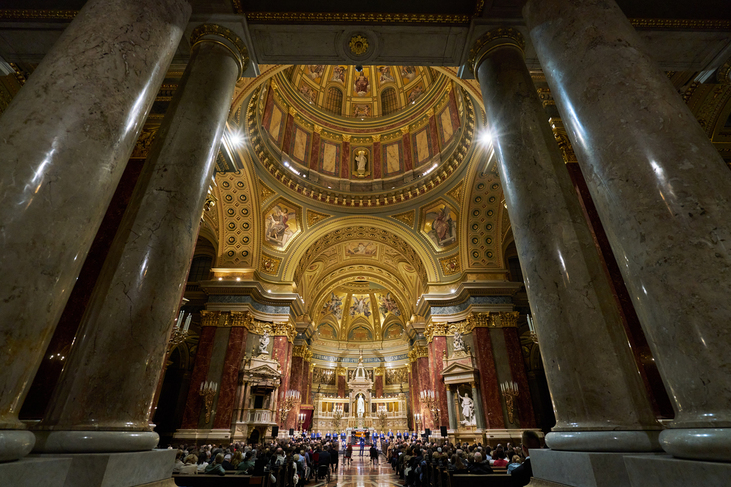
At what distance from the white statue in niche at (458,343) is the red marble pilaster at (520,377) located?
1688 millimetres

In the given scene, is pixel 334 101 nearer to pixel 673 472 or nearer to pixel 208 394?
pixel 208 394

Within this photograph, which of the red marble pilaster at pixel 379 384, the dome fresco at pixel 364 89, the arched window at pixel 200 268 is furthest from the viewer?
the red marble pilaster at pixel 379 384

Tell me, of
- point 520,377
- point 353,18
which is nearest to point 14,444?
point 353,18

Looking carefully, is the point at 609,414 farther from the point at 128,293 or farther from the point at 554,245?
the point at 128,293

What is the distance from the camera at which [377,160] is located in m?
17.4

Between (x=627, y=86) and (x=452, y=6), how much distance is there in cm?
286

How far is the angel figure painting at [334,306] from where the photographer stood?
26189 mm

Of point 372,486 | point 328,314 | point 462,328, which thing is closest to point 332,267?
point 328,314

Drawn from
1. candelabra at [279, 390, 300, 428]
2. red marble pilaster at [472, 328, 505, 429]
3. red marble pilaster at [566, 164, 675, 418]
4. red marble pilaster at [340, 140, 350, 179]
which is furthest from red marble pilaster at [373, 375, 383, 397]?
red marble pilaster at [566, 164, 675, 418]


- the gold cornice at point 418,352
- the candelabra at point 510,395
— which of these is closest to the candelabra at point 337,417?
the gold cornice at point 418,352

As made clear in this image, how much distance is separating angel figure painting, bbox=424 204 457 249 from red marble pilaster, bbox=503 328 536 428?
177 inches

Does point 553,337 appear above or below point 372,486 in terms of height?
above

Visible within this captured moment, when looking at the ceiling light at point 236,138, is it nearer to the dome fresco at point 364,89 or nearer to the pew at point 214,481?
the dome fresco at point 364,89

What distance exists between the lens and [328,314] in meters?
26.8
